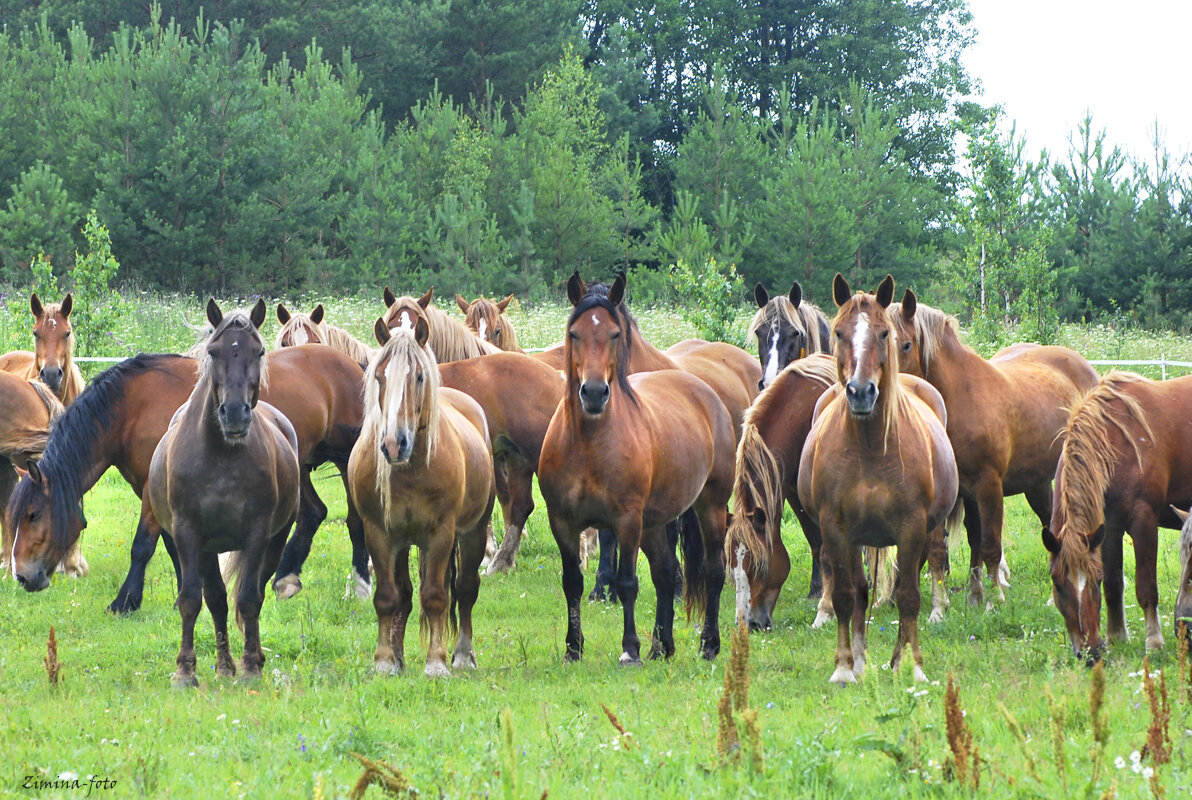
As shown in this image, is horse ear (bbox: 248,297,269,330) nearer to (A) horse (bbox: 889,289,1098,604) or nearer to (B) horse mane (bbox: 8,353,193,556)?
(B) horse mane (bbox: 8,353,193,556)

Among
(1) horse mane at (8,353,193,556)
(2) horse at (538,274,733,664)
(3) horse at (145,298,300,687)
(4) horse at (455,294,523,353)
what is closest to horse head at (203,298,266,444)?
(3) horse at (145,298,300,687)

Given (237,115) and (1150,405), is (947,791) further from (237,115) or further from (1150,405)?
(237,115)

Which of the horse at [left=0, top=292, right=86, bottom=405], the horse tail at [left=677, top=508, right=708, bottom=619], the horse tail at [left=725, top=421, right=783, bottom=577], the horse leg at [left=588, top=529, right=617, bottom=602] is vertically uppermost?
the horse at [left=0, top=292, right=86, bottom=405]

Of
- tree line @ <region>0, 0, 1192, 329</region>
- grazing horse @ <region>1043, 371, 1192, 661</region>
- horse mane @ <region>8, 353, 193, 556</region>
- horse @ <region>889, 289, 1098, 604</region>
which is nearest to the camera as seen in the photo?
grazing horse @ <region>1043, 371, 1192, 661</region>

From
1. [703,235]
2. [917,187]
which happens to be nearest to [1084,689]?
[703,235]

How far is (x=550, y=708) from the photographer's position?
5.55 metres

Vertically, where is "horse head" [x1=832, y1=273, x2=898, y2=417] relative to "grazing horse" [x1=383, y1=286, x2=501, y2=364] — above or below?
above

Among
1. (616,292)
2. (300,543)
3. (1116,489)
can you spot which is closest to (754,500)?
(616,292)

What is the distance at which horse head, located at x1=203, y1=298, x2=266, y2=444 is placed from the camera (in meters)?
5.97

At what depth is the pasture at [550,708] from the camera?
4.23 m

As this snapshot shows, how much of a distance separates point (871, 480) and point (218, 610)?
3.74 metres

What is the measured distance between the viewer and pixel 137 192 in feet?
90.2

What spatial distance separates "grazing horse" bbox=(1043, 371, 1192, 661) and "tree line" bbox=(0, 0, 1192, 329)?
12930 millimetres

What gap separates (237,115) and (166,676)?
23921 millimetres
